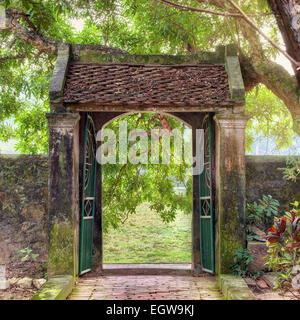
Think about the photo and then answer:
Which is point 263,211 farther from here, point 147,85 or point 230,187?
point 147,85

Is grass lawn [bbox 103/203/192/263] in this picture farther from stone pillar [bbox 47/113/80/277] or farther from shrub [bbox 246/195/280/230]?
stone pillar [bbox 47/113/80/277]

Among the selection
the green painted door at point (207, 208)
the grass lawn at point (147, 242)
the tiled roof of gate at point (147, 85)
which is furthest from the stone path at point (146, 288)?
the grass lawn at point (147, 242)

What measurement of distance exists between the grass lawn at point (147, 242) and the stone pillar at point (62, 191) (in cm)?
808

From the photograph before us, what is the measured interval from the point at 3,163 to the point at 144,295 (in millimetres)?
3350

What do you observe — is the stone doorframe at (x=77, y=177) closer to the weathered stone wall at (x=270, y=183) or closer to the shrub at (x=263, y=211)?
the shrub at (x=263, y=211)

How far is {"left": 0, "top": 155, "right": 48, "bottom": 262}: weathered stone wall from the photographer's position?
659cm

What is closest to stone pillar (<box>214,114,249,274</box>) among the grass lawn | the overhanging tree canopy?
the overhanging tree canopy

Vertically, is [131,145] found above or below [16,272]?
above

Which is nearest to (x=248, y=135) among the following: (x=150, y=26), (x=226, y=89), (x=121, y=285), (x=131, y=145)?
(x=131, y=145)

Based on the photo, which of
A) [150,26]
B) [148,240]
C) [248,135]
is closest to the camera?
[150,26]

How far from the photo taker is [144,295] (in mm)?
5496

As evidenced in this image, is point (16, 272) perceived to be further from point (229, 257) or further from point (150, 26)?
point (150, 26)

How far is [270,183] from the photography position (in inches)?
267

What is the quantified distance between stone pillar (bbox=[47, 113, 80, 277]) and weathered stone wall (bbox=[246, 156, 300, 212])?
3.05m
